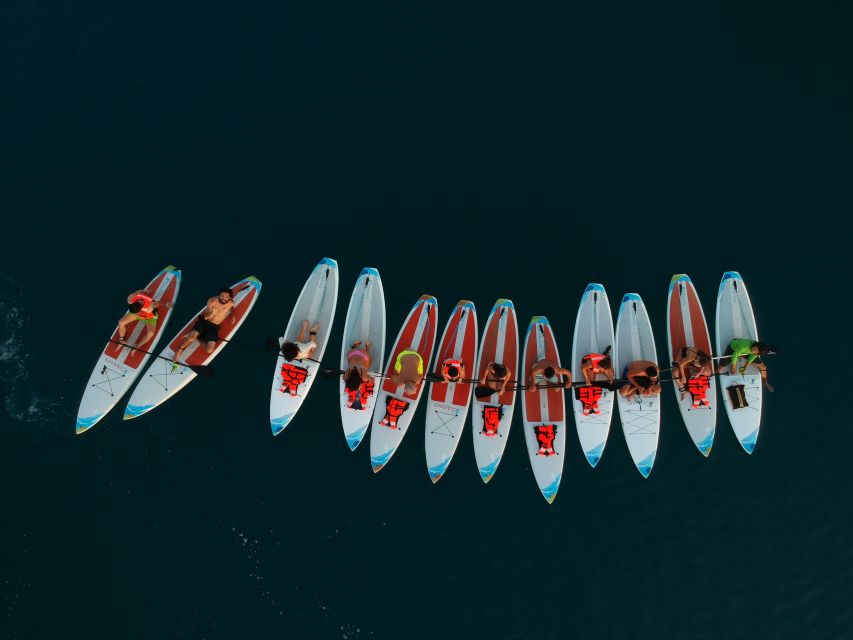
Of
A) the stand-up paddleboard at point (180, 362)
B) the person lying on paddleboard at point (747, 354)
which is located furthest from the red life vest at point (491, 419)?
the stand-up paddleboard at point (180, 362)

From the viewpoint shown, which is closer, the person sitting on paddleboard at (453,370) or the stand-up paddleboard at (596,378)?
the person sitting on paddleboard at (453,370)

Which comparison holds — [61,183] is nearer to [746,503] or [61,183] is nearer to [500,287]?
[500,287]

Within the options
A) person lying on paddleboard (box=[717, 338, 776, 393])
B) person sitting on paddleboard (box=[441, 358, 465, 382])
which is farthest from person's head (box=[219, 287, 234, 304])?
person lying on paddleboard (box=[717, 338, 776, 393])

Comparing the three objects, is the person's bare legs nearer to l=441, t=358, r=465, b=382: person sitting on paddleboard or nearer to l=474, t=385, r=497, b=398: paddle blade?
l=441, t=358, r=465, b=382: person sitting on paddleboard

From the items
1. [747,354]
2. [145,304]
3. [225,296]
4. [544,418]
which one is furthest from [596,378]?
[145,304]

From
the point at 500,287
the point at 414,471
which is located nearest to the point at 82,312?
the point at 414,471

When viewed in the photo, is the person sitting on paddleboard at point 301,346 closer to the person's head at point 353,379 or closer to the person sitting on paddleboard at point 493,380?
the person's head at point 353,379
